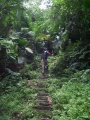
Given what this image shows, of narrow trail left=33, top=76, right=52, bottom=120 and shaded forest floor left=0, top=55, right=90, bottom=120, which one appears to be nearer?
shaded forest floor left=0, top=55, right=90, bottom=120

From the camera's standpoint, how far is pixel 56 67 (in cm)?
1227

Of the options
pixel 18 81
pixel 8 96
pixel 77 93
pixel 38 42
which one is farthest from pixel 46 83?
pixel 38 42

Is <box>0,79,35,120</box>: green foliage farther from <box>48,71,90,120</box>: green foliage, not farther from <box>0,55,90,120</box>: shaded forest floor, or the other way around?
<box>48,71,90,120</box>: green foliage

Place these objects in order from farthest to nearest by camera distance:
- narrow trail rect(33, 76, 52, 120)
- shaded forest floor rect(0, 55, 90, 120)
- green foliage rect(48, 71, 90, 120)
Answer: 1. narrow trail rect(33, 76, 52, 120)
2. shaded forest floor rect(0, 55, 90, 120)
3. green foliage rect(48, 71, 90, 120)

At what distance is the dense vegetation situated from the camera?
652 cm

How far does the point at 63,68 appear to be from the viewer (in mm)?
11914

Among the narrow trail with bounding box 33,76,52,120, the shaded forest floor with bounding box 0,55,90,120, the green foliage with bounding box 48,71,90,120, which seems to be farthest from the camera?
the narrow trail with bounding box 33,76,52,120

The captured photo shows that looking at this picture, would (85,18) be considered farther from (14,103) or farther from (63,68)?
(14,103)

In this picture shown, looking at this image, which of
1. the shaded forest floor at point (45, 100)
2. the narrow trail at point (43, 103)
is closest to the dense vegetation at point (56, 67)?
the shaded forest floor at point (45, 100)

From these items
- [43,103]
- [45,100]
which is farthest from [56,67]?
[43,103]

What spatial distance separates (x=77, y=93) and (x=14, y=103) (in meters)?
2.40

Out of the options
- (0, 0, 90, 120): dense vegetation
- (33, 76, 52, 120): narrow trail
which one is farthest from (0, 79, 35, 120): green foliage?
(33, 76, 52, 120): narrow trail

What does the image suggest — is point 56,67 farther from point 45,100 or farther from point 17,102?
point 17,102

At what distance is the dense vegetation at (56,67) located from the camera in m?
6.52
